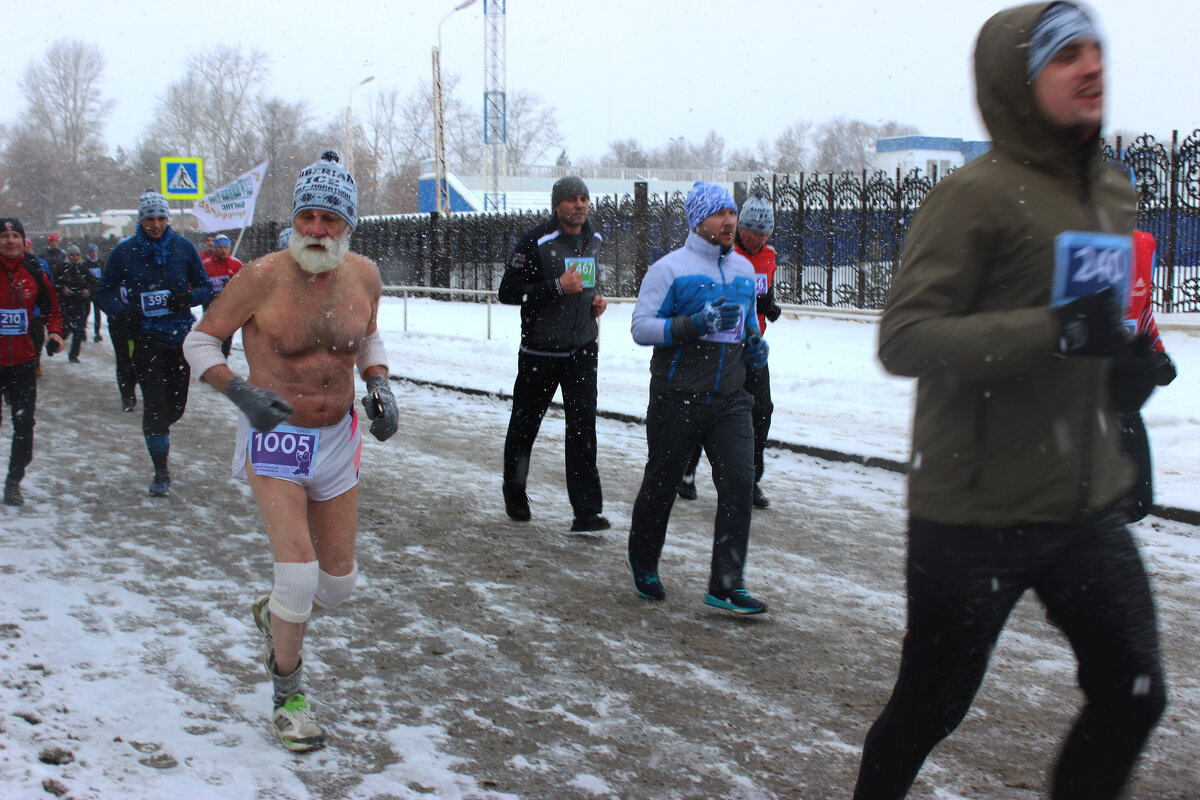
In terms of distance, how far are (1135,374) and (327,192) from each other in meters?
2.65

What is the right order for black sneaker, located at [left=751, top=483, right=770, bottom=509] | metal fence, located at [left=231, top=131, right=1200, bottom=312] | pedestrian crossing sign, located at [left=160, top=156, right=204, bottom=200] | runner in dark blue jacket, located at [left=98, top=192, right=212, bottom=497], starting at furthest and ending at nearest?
pedestrian crossing sign, located at [left=160, top=156, right=204, bottom=200]
metal fence, located at [left=231, top=131, right=1200, bottom=312]
runner in dark blue jacket, located at [left=98, top=192, right=212, bottom=497]
black sneaker, located at [left=751, top=483, right=770, bottom=509]

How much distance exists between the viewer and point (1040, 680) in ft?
13.9

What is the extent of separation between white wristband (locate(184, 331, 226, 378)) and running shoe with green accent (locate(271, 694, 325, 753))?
3.85 feet

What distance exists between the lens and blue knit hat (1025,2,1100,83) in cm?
219

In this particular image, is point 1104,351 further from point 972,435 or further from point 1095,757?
point 1095,757

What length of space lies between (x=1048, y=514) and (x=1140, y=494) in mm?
1307

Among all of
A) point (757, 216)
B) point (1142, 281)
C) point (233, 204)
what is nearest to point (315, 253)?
point (1142, 281)

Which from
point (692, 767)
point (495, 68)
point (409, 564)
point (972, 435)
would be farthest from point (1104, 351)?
point (495, 68)

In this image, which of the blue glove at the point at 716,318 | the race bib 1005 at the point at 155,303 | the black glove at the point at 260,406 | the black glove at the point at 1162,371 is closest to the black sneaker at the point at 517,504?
the blue glove at the point at 716,318

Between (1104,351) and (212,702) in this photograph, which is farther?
(212,702)

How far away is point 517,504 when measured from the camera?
6.91m

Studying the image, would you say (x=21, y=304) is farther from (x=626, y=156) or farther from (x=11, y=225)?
(x=626, y=156)

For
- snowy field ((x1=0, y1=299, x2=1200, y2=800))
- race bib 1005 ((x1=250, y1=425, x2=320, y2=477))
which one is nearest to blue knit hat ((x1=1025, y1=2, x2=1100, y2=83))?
snowy field ((x1=0, y1=299, x2=1200, y2=800))

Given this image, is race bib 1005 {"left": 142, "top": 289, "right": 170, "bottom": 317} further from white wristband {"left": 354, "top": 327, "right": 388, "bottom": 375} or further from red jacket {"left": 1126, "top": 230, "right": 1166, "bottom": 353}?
red jacket {"left": 1126, "top": 230, "right": 1166, "bottom": 353}
